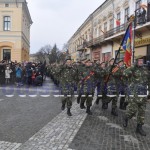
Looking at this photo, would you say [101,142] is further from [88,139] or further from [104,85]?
[104,85]

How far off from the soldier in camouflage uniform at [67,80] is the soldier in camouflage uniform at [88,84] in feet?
1.14

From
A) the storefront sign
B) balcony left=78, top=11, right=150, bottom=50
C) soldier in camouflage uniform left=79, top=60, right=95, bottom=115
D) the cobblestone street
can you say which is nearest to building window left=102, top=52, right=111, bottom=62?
balcony left=78, top=11, right=150, bottom=50

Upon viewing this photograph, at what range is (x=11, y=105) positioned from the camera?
1131 centimetres

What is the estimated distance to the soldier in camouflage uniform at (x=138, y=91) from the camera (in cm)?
746

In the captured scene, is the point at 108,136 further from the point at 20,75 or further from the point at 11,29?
the point at 11,29

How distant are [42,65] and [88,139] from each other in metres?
17.9

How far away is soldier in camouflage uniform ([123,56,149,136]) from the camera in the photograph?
7.46m

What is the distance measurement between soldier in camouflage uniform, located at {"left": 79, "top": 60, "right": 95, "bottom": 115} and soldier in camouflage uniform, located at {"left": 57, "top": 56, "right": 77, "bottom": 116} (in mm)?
348

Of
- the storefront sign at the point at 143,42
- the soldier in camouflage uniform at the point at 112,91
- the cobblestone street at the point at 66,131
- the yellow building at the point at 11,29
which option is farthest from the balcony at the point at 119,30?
the yellow building at the point at 11,29

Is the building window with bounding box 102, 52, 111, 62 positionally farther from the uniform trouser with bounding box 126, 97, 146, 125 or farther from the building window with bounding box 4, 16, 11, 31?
the uniform trouser with bounding box 126, 97, 146, 125

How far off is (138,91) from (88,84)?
243 centimetres

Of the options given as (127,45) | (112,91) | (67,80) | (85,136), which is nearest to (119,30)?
(127,45)

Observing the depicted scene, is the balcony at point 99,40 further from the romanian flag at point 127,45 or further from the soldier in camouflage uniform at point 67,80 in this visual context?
the soldier in camouflage uniform at point 67,80

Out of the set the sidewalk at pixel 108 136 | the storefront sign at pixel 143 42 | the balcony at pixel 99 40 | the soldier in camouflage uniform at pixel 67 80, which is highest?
the balcony at pixel 99 40
